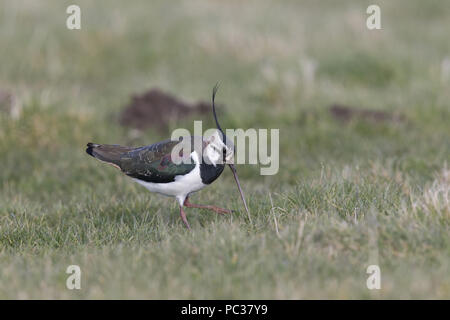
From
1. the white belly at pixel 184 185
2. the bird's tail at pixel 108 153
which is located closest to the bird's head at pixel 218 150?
the white belly at pixel 184 185

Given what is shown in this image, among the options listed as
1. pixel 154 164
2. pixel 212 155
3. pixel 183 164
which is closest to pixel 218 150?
pixel 212 155

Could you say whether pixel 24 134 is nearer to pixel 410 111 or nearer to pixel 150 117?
pixel 150 117

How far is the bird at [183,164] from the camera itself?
5.20 m

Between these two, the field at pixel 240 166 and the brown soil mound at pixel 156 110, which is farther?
the brown soil mound at pixel 156 110

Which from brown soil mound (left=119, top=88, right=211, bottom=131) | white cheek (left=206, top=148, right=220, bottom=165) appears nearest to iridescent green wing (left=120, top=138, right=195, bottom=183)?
white cheek (left=206, top=148, right=220, bottom=165)

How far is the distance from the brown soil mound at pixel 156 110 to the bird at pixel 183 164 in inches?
132

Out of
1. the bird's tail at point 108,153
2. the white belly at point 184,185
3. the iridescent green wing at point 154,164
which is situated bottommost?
the white belly at point 184,185

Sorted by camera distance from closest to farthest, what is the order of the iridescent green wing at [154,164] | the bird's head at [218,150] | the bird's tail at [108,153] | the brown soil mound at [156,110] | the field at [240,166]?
1. the field at [240,166]
2. the bird's head at [218,150]
3. the iridescent green wing at [154,164]
4. the bird's tail at [108,153]
5. the brown soil mound at [156,110]

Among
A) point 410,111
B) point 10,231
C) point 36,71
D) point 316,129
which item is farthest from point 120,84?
point 10,231

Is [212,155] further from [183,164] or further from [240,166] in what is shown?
[240,166]

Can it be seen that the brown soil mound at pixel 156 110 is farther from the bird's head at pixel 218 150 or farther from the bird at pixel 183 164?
the bird's head at pixel 218 150

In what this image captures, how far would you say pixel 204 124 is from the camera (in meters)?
8.95

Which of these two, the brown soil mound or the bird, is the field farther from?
the bird
